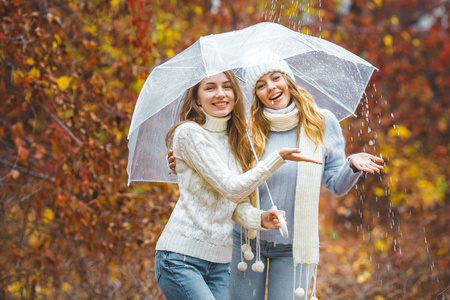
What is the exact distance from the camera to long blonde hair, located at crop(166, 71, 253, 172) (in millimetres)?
2617

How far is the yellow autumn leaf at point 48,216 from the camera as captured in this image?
186 inches

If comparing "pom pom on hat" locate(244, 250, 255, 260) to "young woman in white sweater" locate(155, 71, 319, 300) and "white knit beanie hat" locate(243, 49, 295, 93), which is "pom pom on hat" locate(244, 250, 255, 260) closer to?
"young woman in white sweater" locate(155, 71, 319, 300)

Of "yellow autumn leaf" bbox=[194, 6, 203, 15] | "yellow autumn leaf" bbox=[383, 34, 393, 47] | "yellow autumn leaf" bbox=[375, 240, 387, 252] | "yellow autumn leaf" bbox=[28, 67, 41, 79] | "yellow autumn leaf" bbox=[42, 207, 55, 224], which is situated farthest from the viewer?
"yellow autumn leaf" bbox=[383, 34, 393, 47]

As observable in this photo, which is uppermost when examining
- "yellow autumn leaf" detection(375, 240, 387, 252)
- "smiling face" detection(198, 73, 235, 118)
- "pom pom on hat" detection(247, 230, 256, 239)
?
"smiling face" detection(198, 73, 235, 118)

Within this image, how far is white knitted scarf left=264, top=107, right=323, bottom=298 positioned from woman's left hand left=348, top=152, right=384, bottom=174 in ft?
0.59

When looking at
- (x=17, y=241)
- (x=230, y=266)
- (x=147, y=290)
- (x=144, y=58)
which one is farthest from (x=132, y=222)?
(x=230, y=266)

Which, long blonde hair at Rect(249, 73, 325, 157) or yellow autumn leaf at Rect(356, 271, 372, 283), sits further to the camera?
yellow autumn leaf at Rect(356, 271, 372, 283)

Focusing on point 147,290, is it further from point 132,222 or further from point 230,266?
point 230,266

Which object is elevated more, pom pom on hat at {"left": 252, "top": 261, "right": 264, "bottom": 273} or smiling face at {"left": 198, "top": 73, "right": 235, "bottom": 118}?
smiling face at {"left": 198, "top": 73, "right": 235, "bottom": 118}

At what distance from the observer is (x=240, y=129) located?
2.65m

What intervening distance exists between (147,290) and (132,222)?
2.33 ft

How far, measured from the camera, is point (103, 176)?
424cm

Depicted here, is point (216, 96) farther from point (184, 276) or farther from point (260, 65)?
point (184, 276)

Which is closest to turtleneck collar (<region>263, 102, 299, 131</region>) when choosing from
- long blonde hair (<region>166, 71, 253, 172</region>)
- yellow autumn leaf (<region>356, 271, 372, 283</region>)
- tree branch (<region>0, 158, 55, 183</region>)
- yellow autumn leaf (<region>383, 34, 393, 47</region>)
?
long blonde hair (<region>166, 71, 253, 172</region>)
